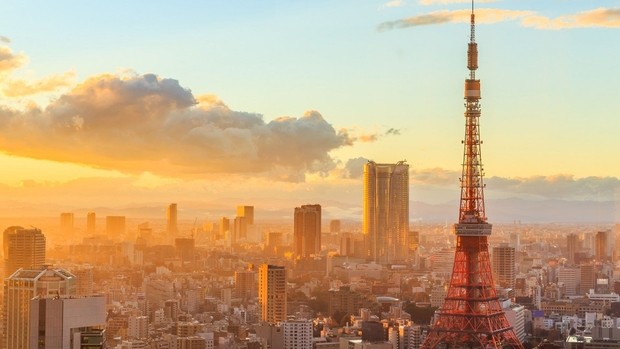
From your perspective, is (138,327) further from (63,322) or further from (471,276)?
(63,322)

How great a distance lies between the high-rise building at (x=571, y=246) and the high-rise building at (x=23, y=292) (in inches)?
663

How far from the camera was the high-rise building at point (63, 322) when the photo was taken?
13977mm

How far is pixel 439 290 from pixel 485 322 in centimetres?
1015

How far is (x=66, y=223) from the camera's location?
24984 mm

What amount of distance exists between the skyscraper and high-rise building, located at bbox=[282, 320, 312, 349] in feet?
12.8

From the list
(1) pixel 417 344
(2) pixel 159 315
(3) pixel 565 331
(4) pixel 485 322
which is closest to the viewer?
(4) pixel 485 322

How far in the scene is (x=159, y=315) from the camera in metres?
27.2

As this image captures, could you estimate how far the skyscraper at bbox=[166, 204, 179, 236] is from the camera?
26.4 metres

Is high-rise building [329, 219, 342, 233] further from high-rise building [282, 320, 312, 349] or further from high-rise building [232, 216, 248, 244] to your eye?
high-rise building [282, 320, 312, 349]

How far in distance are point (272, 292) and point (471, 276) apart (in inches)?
374

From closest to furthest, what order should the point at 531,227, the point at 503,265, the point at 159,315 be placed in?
the point at 159,315, the point at 531,227, the point at 503,265

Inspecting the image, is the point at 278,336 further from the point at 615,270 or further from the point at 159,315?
the point at 615,270

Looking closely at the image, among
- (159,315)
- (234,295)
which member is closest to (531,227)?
(234,295)


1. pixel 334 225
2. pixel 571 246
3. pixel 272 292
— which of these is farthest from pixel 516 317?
pixel 334 225
